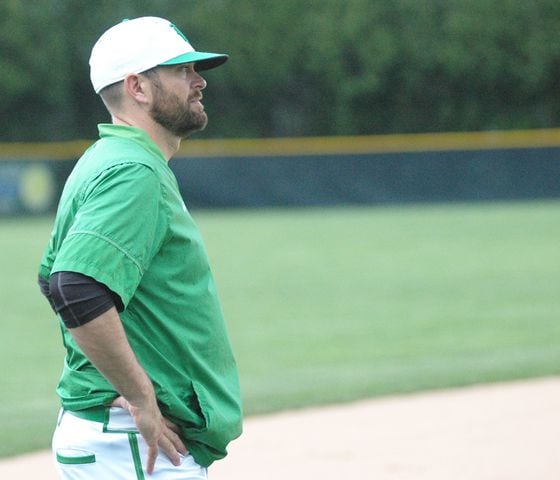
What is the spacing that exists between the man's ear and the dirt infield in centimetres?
333

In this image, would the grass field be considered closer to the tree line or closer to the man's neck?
the man's neck

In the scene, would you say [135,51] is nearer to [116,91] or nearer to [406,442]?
[116,91]

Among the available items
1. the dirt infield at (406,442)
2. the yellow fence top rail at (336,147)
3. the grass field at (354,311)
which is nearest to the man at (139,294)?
the dirt infield at (406,442)

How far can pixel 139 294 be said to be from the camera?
3031 millimetres

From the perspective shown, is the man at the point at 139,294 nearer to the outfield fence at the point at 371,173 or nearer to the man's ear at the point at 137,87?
the man's ear at the point at 137,87

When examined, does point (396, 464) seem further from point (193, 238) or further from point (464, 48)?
point (464, 48)

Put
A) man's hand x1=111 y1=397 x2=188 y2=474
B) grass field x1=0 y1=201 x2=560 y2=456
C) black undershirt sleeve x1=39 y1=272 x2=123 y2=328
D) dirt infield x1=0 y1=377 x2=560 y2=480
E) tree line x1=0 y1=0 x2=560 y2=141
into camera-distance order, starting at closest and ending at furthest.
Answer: black undershirt sleeve x1=39 y1=272 x2=123 y2=328, man's hand x1=111 y1=397 x2=188 y2=474, dirt infield x1=0 y1=377 x2=560 y2=480, grass field x1=0 y1=201 x2=560 y2=456, tree line x1=0 y1=0 x2=560 y2=141

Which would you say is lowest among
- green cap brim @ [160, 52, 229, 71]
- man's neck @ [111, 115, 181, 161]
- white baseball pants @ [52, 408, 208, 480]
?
white baseball pants @ [52, 408, 208, 480]

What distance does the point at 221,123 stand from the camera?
40.4 metres

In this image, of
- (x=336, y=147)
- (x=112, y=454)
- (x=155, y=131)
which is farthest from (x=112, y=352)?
(x=336, y=147)

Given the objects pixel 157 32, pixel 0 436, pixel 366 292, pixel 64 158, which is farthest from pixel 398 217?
pixel 157 32

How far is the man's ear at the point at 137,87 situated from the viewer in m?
3.11

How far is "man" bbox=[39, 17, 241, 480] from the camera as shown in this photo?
2.88 m

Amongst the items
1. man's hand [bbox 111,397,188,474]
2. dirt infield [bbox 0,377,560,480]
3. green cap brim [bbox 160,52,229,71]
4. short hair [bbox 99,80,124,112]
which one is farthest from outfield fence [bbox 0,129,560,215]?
man's hand [bbox 111,397,188,474]
